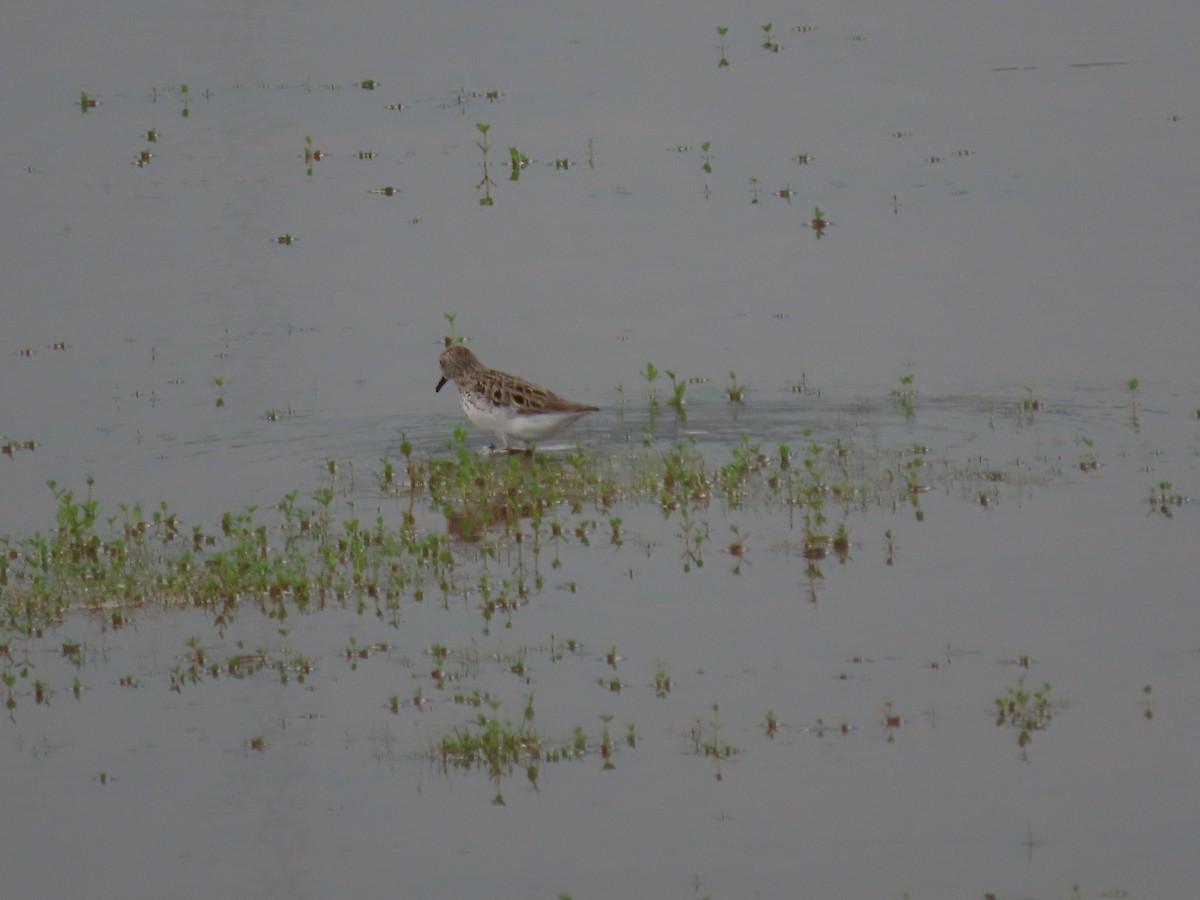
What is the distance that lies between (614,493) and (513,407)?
4.38ft

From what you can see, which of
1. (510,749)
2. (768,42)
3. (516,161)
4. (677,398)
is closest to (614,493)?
(677,398)

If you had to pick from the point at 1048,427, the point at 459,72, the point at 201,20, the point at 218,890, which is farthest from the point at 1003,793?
the point at 201,20

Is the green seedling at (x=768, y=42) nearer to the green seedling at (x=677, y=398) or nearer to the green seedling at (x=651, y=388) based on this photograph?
the green seedling at (x=651, y=388)

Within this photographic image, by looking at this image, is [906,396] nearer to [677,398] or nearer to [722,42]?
[677,398]

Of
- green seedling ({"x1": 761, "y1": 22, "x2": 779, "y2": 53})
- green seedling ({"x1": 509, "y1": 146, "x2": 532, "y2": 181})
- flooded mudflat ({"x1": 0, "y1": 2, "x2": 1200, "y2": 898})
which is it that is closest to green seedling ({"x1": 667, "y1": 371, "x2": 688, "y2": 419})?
flooded mudflat ({"x1": 0, "y1": 2, "x2": 1200, "y2": 898})

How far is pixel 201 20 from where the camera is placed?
37.6 meters

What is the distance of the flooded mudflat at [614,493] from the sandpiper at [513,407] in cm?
25

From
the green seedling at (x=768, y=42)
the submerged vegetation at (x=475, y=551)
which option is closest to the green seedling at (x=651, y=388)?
the submerged vegetation at (x=475, y=551)

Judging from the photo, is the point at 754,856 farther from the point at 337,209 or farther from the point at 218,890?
the point at 337,209

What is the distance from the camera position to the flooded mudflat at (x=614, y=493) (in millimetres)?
9812

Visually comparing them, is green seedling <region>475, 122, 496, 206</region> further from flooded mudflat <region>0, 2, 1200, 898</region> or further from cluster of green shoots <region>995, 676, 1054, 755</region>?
cluster of green shoots <region>995, 676, 1054, 755</region>

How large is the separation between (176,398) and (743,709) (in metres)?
7.92

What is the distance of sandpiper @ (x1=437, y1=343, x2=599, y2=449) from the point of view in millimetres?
15352

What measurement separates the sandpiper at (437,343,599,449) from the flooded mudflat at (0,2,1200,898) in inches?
9.6
